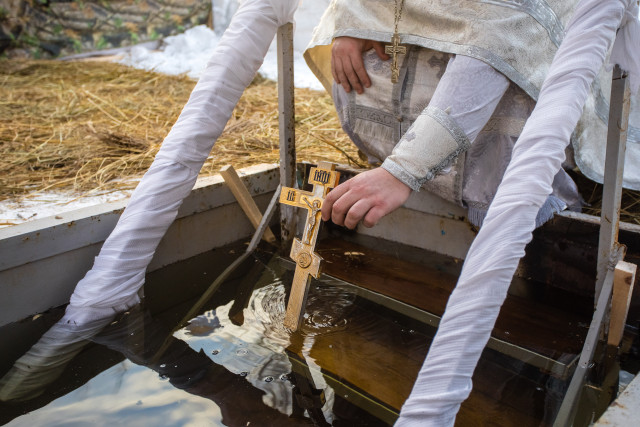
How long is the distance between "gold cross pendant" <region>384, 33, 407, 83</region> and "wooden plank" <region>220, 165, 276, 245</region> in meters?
0.69

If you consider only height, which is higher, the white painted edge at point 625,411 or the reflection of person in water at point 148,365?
the white painted edge at point 625,411

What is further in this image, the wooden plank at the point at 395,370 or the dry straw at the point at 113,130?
the dry straw at the point at 113,130

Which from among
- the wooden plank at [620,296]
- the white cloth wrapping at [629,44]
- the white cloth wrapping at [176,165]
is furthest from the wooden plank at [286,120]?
the wooden plank at [620,296]

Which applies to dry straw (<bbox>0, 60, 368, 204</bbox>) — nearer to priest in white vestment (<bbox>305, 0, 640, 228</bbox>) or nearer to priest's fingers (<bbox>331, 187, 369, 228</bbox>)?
priest in white vestment (<bbox>305, 0, 640, 228</bbox>)

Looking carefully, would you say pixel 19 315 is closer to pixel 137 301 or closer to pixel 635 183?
pixel 137 301

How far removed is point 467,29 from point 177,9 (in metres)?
5.37

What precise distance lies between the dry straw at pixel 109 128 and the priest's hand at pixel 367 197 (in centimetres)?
116

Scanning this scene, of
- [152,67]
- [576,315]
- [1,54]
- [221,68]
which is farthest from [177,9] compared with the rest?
[576,315]

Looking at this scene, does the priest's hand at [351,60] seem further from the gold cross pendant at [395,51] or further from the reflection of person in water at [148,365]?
the reflection of person in water at [148,365]

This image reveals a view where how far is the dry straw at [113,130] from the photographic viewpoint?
2.20m

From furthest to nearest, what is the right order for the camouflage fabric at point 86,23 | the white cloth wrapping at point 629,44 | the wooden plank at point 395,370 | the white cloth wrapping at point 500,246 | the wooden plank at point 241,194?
the camouflage fabric at point 86,23, the wooden plank at point 241,194, the wooden plank at point 395,370, the white cloth wrapping at point 629,44, the white cloth wrapping at point 500,246

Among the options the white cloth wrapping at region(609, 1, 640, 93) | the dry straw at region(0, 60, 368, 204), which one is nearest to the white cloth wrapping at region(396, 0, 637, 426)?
the white cloth wrapping at region(609, 1, 640, 93)

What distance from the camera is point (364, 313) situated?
5.29 ft

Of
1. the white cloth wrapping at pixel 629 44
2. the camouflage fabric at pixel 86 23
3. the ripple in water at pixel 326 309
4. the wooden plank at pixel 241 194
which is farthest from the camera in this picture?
the camouflage fabric at pixel 86 23
